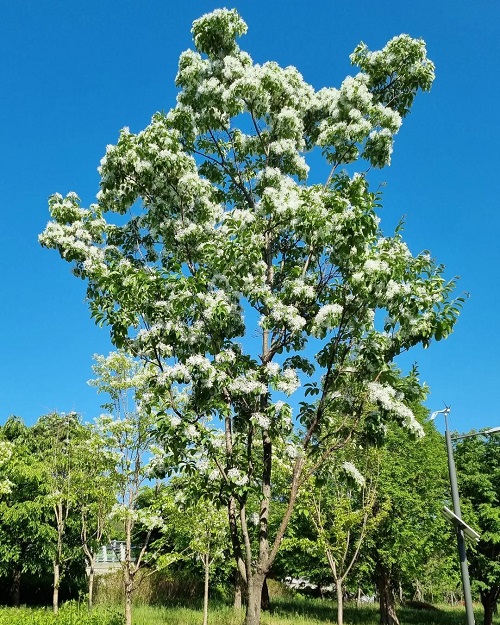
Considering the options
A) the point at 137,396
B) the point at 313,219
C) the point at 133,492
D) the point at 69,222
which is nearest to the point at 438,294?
the point at 313,219

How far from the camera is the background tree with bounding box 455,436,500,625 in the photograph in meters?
29.9

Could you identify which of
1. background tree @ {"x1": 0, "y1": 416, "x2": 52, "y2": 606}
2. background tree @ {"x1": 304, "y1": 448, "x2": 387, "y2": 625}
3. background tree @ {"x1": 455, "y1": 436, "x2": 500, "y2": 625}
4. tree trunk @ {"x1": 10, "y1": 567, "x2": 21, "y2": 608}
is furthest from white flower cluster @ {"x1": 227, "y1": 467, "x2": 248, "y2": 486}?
tree trunk @ {"x1": 10, "y1": 567, "x2": 21, "y2": 608}

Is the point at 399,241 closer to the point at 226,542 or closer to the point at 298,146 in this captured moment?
the point at 298,146

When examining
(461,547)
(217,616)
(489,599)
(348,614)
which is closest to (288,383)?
(461,547)

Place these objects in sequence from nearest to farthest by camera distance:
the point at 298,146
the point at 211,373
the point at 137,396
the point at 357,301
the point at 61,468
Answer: the point at 211,373 → the point at 357,301 → the point at 298,146 → the point at 137,396 → the point at 61,468

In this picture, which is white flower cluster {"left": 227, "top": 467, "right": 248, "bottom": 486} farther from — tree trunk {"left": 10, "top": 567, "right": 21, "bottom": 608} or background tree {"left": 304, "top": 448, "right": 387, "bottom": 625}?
tree trunk {"left": 10, "top": 567, "right": 21, "bottom": 608}

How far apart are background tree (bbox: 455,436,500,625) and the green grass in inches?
226

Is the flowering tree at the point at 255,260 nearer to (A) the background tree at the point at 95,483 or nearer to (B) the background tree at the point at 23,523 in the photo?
(A) the background tree at the point at 95,483

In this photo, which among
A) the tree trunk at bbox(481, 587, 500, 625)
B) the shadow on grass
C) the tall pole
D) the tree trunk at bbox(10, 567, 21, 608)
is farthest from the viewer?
the shadow on grass

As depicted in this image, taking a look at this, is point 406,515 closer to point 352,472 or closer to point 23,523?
point 23,523

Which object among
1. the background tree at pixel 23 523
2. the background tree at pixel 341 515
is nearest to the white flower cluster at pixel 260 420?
the background tree at pixel 341 515

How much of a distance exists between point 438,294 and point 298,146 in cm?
469

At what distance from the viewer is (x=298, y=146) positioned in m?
11.8

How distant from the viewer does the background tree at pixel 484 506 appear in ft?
98.2
